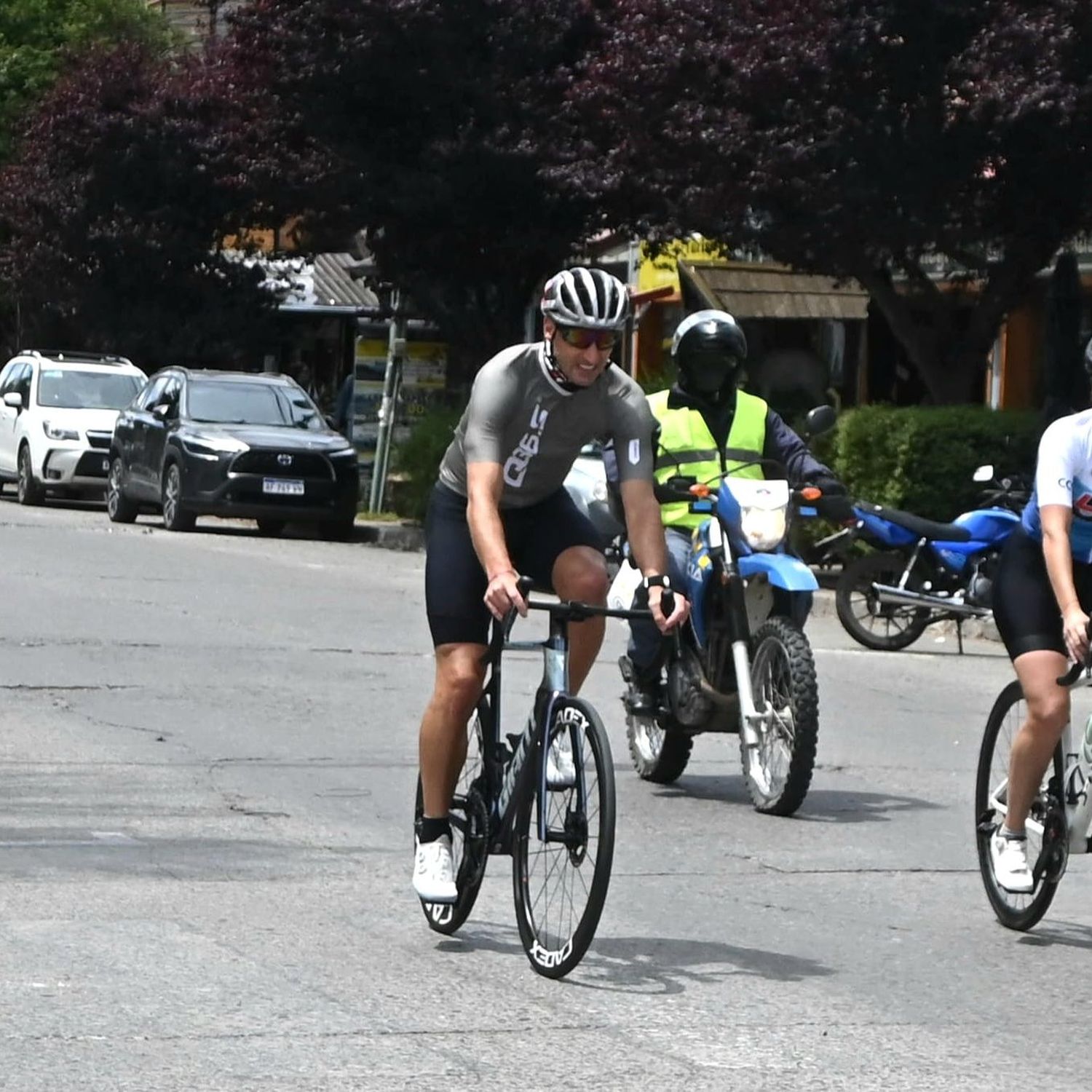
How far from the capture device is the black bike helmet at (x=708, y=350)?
9.94m

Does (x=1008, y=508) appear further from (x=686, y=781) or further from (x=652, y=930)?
(x=652, y=930)

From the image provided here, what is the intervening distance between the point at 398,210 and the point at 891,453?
28.4ft

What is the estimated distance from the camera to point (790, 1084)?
17.6ft

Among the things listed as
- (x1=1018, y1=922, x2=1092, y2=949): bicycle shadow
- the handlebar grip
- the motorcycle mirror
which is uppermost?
the motorcycle mirror

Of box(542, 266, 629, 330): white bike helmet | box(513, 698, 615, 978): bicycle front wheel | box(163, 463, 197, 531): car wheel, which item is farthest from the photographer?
box(163, 463, 197, 531): car wheel

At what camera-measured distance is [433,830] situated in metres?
6.93

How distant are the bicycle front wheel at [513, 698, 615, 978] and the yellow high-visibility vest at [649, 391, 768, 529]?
11.8 ft

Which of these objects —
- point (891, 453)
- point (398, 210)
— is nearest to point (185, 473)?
point (398, 210)

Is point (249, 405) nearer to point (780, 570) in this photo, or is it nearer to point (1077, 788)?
point (780, 570)

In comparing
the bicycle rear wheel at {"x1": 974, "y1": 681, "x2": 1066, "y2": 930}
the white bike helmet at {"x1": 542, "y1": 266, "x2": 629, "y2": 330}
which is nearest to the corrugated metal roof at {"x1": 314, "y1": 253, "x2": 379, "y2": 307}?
the bicycle rear wheel at {"x1": 974, "y1": 681, "x2": 1066, "y2": 930}

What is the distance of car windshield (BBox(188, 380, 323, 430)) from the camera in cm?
2698

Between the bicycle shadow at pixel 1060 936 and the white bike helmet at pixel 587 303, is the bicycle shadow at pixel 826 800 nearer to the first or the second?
the bicycle shadow at pixel 1060 936

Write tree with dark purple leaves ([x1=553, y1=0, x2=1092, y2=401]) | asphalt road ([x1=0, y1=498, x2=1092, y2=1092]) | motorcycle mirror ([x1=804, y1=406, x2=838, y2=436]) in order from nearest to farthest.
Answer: asphalt road ([x1=0, y1=498, x2=1092, y2=1092]) → motorcycle mirror ([x1=804, y1=406, x2=838, y2=436]) → tree with dark purple leaves ([x1=553, y1=0, x2=1092, y2=401])

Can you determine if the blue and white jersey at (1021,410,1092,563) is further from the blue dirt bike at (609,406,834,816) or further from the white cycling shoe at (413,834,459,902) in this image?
the blue dirt bike at (609,406,834,816)
